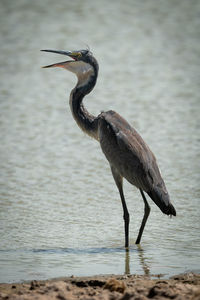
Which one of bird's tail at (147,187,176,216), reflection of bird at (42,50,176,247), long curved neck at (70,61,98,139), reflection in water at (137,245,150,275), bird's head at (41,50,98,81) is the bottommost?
reflection in water at (137,245,150,275)

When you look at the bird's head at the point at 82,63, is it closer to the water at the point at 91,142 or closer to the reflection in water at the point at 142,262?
the water at the point at 91,142

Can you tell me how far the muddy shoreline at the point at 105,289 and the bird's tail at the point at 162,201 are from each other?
1.14m

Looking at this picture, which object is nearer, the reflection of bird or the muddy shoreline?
the muddy shoreline

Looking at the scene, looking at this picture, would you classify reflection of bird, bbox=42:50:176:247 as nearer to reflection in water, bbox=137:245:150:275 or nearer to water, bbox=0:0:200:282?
reflection in water, bbox=137:245:150:275

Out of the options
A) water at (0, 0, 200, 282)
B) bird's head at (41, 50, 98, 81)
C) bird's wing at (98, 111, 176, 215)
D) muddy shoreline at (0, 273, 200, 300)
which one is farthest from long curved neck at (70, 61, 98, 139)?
muddy shoreline at (0, 273, 200, 300)

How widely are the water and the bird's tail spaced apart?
404 mm

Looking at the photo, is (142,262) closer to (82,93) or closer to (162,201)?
(162,201)

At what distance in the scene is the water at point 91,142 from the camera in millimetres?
7266

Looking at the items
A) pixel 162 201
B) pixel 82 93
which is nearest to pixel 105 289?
pixel 162 201

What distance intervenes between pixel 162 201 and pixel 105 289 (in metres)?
1.80

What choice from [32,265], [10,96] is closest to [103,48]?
[10,96]

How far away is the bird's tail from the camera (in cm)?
732

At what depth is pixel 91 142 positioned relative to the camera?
12633 millimetres

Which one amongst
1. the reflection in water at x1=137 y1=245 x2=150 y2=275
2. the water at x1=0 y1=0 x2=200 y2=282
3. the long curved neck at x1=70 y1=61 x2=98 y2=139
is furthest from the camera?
the long curved neck at x1=70 y1=61 x2=98 y2=139
